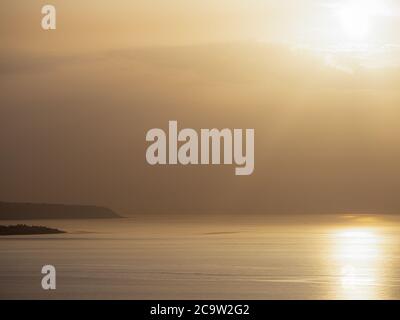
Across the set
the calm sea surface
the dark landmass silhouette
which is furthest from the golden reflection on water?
the dark landmass silhouette

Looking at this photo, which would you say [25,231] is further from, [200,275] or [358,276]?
[358,276]

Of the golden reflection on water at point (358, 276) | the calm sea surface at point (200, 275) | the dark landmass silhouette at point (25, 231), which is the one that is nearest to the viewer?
the golden reflection on water at point (358, 276)

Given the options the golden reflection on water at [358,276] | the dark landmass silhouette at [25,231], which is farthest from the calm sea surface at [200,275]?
the dark landmass silhouette at [25,231]

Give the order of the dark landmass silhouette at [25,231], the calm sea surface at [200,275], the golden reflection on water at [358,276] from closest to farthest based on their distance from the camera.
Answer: the golden reflection on water at [358,276] < the calm sea surface at [200,275] < the dark landmass silhouette at [25,231]

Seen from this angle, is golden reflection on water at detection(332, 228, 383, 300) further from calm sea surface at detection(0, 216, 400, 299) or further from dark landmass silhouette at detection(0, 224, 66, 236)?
dark landmass silhouette at detection(0, 224, 66, 236)

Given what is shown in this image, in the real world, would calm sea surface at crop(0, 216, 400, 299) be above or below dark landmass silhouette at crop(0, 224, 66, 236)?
below

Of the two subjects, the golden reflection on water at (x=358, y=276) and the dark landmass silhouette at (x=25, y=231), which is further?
the dark landmass silhouette at (x=25, y=231)

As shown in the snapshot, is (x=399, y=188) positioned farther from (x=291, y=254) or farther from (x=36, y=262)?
(x=36, y=262)

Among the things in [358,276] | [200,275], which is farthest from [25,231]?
[358,276]

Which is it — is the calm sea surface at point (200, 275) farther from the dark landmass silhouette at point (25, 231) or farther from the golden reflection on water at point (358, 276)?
the dark landmass silhouette at point (25, 231)

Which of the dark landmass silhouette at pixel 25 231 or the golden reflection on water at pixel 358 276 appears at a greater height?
the dark landmass silhouette at pixel 25 231
